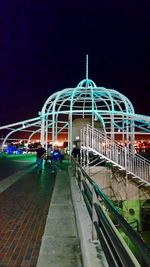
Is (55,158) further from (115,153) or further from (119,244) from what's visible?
(119,244)

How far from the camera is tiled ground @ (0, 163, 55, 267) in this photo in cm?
466

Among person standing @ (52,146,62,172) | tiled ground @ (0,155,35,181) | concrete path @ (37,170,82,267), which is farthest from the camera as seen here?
person standing @ (52,146,62,172)

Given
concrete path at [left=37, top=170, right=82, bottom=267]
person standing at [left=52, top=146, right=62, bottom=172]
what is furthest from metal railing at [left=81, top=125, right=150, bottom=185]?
concrete path at [left=37, top=170, right=82, bottom=267]

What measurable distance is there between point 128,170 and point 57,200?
26.7ft

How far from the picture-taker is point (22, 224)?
6547 millimetres

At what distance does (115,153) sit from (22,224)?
10.5 metres

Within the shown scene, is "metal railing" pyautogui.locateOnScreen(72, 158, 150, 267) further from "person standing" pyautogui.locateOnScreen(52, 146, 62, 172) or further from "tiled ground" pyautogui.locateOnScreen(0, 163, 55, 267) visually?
"person standing" pyautogui.locateOnScreen(52, 146, 62, 172)

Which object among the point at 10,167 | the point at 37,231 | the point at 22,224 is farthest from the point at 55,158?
the point at 37,231

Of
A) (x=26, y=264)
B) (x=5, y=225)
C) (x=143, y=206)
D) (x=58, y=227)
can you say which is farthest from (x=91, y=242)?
(x=143, y=206)

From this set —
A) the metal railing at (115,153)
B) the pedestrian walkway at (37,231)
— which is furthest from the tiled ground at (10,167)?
the pedestrian walkway at (37,231)

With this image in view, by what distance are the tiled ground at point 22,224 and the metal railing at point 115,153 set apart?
557cm

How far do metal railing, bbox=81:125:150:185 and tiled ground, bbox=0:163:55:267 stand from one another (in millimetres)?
5567

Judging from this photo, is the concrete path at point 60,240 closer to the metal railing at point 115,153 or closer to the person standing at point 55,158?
the metal railing at point 115,153

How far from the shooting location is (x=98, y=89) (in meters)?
26.1
